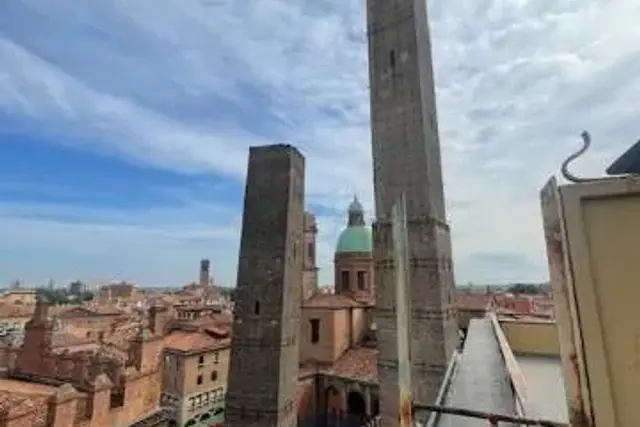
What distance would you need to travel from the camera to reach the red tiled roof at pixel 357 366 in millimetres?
19750

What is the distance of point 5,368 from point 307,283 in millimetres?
16141

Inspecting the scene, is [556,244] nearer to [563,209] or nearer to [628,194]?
[563,209]

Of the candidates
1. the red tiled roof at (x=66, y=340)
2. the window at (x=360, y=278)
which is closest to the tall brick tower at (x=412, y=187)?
the window at (x=360, y=278)

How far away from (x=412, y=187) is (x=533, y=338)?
15.3 feet

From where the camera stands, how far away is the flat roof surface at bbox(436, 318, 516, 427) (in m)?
3.83

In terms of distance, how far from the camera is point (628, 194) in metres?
1.51

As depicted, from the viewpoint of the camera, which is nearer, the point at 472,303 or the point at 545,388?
the point at 545,388

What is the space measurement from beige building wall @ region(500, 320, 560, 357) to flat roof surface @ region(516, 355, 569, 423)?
0.49 metres

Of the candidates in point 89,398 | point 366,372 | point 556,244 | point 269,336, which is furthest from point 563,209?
point 366,372

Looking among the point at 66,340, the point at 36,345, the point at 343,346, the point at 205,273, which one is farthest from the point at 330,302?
the point at 205,273

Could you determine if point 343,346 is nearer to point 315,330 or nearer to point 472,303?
point 315,330

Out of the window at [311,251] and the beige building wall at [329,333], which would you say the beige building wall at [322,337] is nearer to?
the beige building wall at [329,333]

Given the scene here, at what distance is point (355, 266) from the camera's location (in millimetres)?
25375

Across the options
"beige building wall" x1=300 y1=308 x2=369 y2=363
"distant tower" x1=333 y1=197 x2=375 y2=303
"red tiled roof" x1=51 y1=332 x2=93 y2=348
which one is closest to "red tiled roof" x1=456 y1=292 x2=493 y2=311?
"distant tower" x1=333 y1=197 x2=375 y2=303
